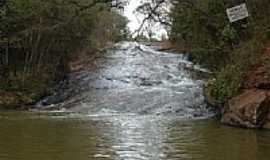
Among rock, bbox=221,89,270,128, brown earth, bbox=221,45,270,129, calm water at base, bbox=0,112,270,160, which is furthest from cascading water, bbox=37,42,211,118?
calm water at base, bbox=0,112,270,160

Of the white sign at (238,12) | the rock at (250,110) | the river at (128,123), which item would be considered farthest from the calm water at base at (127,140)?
the white sign at (238,12)

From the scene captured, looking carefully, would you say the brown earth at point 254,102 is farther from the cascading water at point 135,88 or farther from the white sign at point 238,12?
the cascading water at point 135,88

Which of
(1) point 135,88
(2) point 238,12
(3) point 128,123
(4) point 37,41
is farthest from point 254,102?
(4) point 37,41

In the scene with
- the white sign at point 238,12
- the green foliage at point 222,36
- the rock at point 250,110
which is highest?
the white sign at point 238,12

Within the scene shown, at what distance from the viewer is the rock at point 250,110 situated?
51.0 feet

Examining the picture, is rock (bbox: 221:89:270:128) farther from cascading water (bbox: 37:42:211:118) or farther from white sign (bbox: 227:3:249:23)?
cascading water (bbox: 37:42:211:118)

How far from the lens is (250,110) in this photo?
51.9 ft

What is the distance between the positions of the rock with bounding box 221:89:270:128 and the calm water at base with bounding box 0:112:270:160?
0.49 meters

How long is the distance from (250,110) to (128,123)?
348cm

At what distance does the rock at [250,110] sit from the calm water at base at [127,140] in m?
0.49

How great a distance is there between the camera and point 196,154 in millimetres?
10703

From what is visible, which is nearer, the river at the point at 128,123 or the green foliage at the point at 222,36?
the river at the point at 128,123

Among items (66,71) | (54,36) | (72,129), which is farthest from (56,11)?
(72,129)

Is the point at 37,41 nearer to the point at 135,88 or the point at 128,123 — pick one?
the point at 135,88
